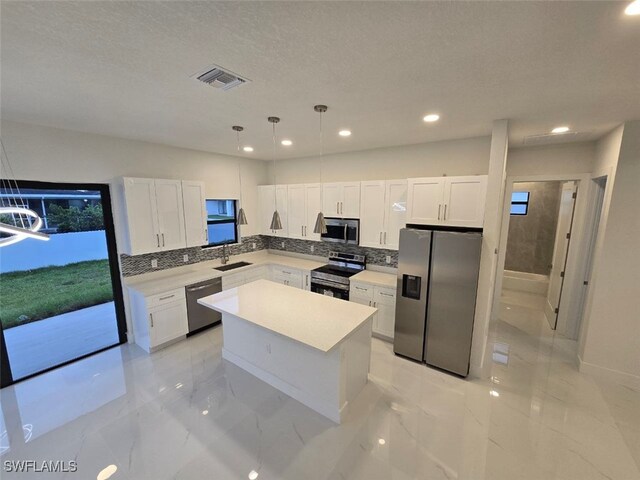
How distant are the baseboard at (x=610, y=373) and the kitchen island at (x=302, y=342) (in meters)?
2.69

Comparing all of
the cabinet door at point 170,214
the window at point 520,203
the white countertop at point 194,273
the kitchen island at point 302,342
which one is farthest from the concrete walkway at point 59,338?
the window at point 520,203

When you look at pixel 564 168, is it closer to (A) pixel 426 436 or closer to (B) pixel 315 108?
(B) pixel 315 108

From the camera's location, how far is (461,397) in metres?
2.79

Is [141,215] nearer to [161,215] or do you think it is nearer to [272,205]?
[161,215]

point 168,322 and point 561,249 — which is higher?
point 561,249

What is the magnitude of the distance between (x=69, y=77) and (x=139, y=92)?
41 cm

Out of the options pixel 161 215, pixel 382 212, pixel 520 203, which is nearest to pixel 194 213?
pixel 161 215

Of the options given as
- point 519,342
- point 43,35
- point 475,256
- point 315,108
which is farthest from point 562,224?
point 43,35

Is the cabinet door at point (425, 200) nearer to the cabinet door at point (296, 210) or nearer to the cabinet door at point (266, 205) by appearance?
the cabinet door at point (296, 210)

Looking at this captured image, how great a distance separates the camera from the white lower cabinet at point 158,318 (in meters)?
3.48

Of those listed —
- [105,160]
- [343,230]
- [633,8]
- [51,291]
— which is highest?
[633,8]

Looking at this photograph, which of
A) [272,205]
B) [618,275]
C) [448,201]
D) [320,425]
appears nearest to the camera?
[320,425]

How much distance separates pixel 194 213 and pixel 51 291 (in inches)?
78.1

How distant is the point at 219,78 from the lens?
A: 1856 mm
